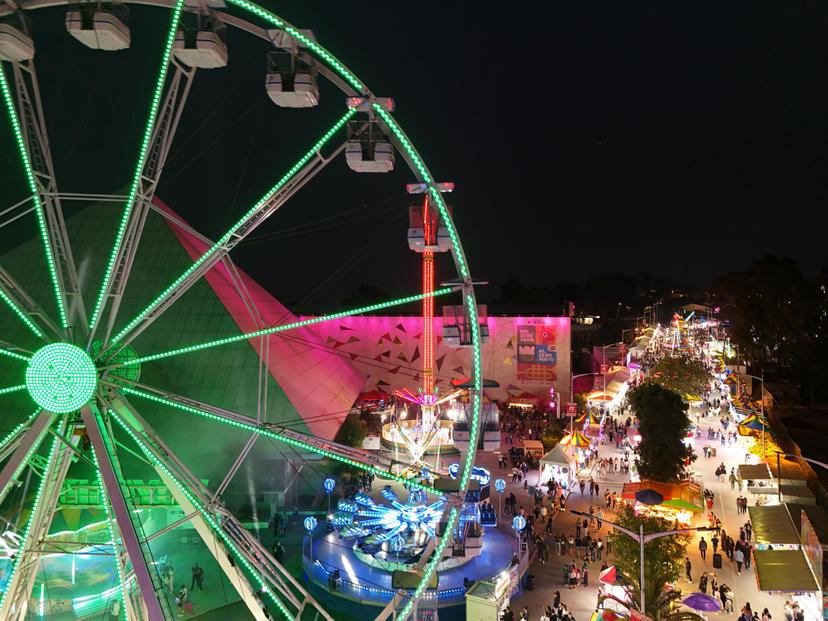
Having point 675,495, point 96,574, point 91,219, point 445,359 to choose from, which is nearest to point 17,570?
point 96,574

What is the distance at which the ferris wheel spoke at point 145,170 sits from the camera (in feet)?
34.0

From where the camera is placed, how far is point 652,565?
57.1 ft

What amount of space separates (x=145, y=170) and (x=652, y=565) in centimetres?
1453

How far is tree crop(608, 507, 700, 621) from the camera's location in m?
16.7

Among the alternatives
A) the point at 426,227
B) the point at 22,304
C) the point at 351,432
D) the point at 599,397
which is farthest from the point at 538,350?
the point at 22,304

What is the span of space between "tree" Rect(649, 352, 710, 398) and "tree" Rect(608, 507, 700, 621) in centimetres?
2564

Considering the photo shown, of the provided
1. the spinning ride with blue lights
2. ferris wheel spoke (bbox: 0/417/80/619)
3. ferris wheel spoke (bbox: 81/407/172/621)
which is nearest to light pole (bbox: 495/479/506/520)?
the spinning ride with blue lights

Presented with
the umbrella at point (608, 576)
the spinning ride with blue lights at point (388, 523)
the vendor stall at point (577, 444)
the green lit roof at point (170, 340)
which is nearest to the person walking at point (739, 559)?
the umbrella at point (608, 576)

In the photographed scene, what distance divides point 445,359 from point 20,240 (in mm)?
26219

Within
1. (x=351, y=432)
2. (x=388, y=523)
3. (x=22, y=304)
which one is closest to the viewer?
(x=22, y=304)

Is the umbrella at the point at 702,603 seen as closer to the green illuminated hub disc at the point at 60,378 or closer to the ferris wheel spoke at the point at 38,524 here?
the ferris wheel spoke at the point at 38,524

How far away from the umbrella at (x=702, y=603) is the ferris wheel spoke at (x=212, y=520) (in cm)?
961

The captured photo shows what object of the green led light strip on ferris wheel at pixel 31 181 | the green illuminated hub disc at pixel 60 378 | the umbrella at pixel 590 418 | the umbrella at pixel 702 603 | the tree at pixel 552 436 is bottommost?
the umbrella at pixel 702 603

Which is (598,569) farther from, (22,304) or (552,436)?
(22,304)
